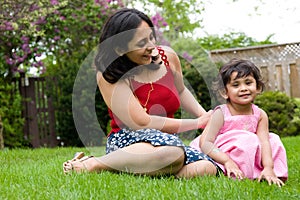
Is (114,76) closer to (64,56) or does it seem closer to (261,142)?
(261,142)

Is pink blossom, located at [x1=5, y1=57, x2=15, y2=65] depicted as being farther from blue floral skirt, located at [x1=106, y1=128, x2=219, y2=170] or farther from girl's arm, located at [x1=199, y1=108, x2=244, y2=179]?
girl's arm, located at [x1=199, y1=108, x2=244, y2=179]

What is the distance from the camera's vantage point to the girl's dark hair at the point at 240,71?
117 inches

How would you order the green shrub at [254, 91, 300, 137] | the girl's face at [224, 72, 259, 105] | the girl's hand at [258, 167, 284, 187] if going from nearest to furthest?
the girl's hand at [258, 167, 284, 187] < the girl's face at [224, 72, 259, 105] < the green shrub at [254, 91, 300, 137]

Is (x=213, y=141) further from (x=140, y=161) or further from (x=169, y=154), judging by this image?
(x=140, y=161)

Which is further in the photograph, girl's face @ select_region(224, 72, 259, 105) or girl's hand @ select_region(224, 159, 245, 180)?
girl's face @ select_region(224, 72, 259, 105)

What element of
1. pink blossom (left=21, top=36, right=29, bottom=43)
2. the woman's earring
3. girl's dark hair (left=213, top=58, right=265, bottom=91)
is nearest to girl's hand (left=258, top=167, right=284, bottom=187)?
girl's dark hair (left=213, top=58, right=265, bottom=91)

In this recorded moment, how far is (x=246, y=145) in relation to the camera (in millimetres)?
2855

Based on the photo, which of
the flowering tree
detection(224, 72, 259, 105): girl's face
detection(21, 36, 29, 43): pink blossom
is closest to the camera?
detection(224, 72, 259, 105): girl's face

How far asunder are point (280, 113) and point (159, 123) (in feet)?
20.8

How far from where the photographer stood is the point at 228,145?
115 inches

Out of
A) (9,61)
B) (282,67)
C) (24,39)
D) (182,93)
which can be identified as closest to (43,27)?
(24,39)

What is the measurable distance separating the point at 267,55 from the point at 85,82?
4289 mm

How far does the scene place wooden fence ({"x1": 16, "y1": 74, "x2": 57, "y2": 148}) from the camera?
29.3ft

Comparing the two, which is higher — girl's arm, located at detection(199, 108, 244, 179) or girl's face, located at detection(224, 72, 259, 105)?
girl's face, located at detection(224, 72, 259, 105)
